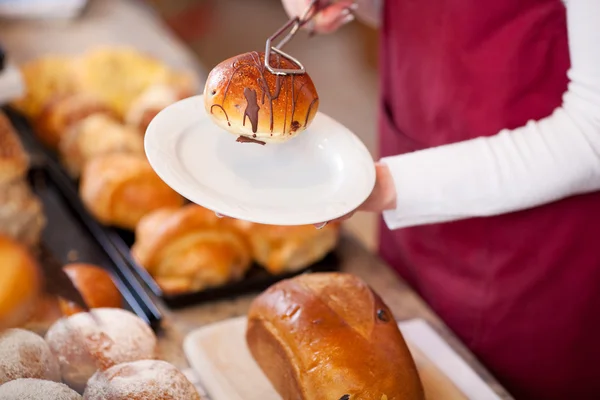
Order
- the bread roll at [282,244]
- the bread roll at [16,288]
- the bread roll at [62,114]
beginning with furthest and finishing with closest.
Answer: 1. the bread roll at [62,114]
2. the bread roll at [282,244]
3. the bread roll at [16,288]

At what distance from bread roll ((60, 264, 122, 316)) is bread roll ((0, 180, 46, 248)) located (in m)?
0.07

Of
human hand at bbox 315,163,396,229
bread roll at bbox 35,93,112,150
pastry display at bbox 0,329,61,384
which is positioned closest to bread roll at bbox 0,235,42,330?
pastry display at bbox 0,329,61,384

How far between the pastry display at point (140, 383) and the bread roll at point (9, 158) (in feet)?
1.66

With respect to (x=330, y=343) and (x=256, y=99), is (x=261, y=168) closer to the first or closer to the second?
(x=256, y=99)

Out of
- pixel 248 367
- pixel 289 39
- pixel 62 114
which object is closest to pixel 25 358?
pixel 248 367

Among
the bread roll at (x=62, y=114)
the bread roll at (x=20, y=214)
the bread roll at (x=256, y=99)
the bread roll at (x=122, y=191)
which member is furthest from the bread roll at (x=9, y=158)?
the bread roll at (x=256, y=99)

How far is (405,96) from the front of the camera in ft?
4.20

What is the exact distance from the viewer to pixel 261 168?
870 millimetres

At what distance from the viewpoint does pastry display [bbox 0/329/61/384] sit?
716mm

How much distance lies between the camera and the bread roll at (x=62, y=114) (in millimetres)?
1697

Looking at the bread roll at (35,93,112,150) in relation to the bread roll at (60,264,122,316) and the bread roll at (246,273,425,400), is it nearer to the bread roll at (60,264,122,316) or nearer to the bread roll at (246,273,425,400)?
the bread roll at (60,264,122,316)

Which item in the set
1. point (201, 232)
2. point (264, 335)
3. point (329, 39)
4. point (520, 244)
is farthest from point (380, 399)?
point (329, 39)

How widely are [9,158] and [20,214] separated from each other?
0.15 meters

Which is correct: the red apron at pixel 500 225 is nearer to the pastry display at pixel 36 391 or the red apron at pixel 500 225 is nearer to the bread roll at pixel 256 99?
the bread roll at pixel 256 99
